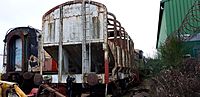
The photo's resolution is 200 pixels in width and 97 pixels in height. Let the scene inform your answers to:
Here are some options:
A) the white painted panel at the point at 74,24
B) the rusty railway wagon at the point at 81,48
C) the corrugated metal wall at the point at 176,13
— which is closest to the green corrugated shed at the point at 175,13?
the corrugated metal wall at the point at 176,13

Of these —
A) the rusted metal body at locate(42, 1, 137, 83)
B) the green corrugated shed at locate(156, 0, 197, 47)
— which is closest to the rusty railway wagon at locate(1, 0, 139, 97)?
the rusted metal body at locate(42, 1, 137, 83)

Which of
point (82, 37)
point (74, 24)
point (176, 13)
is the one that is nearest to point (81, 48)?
point (82, 37)

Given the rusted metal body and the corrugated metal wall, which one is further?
the corrugated metal wall

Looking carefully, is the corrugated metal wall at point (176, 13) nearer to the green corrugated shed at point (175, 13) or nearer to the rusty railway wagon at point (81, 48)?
the green corrugated shed at point (175, 13)

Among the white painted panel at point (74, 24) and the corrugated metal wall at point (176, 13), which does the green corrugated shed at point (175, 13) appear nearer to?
the corrugated metal wall at point (176, 13)

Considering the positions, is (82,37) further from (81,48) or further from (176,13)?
(176,13)

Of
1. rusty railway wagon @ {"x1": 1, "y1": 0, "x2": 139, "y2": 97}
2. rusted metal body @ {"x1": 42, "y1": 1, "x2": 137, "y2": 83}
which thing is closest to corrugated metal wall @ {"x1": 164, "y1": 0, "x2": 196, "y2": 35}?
rusty railway wagon @ {"x1": 1, "y1": 0, "x2": 139, "y2": 97}

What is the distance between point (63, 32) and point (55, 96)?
97.3 inches

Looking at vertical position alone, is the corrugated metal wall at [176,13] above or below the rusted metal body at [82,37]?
above

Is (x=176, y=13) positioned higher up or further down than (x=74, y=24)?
higher up

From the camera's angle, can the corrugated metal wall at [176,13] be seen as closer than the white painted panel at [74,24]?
No

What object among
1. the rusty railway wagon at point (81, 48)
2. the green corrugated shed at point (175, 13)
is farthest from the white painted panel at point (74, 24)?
the green corrugated shed at point (175, 13)

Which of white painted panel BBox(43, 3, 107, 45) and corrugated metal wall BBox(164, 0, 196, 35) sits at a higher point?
corrugated metal wall BBox(164, 0, 196, 35)

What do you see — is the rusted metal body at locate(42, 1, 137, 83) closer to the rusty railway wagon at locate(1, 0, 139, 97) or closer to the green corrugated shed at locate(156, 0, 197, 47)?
the rusty railway wagon at locate(1, 0, 139, 97)
